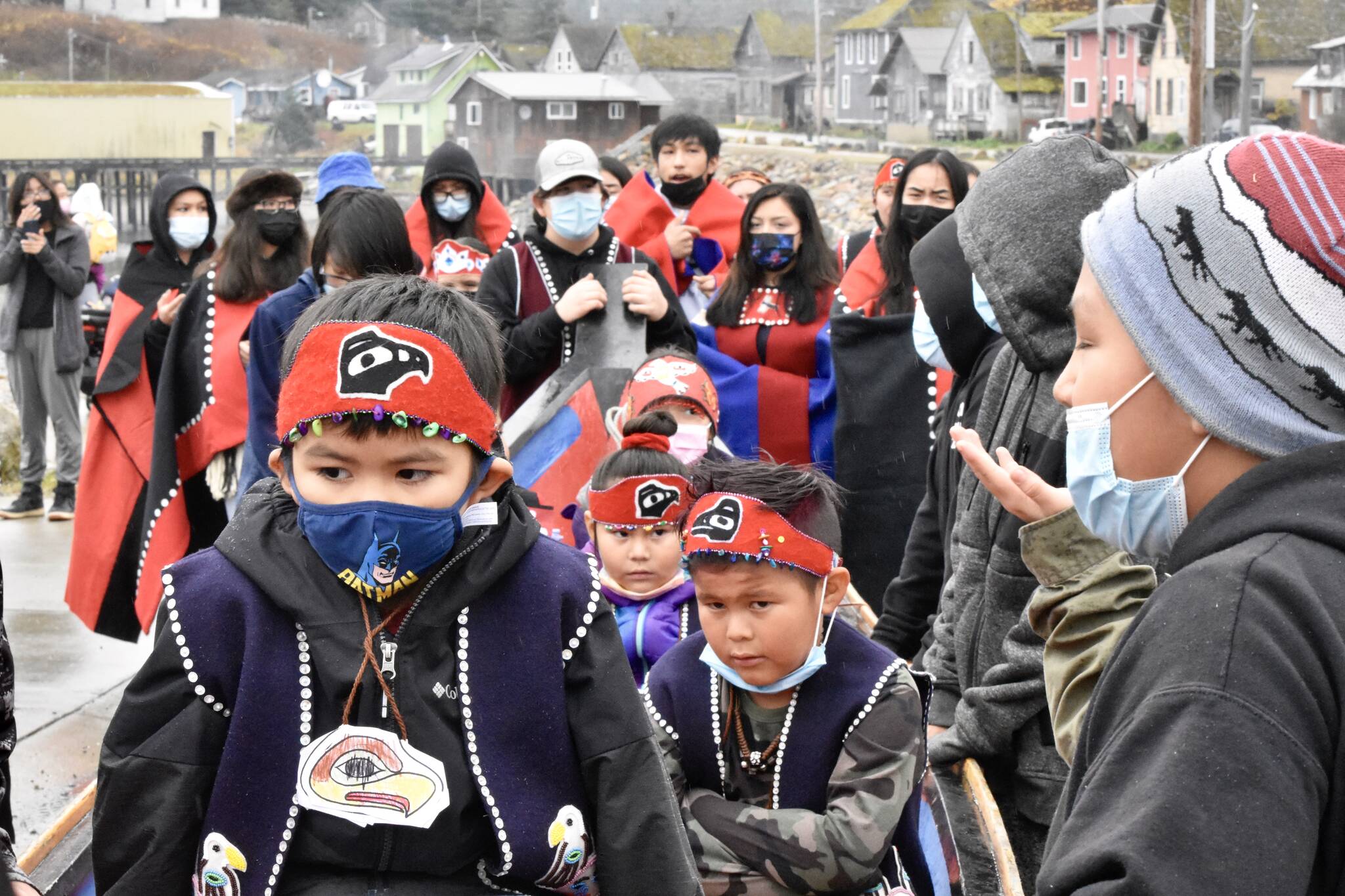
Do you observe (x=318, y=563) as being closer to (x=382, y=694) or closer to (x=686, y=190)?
(x=382, y=694)

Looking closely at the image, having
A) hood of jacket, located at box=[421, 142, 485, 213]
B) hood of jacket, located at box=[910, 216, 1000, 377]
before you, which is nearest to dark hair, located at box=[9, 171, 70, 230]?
hood of jacket, located at box=[421, 142, 485, 213]

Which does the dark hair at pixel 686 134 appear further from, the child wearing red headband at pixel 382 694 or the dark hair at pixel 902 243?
the child wearing red headband at pixel 382 694

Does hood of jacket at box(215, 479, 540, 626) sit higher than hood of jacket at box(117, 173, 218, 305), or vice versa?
hood of jacket at box(117, 173, 218, 305)

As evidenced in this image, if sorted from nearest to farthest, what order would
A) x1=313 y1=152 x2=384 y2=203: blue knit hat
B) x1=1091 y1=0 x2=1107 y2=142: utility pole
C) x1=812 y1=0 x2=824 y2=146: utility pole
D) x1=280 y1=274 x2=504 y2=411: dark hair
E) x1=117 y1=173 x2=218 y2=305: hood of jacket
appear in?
1. x1=280 y1=274 x2=504 y2=411: dark hair
2. x1=313 y1=152 x2=384 y2=203: blue knit hat
3. x1=117 y1=173 x2=218 y2=305: hood of jacket
4. x1=1091 y1=0 x2=1107 y2=142: utility pole
5. x1=812 y1=0 x2=824 y2=146: utility pole

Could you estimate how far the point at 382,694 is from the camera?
204 cm

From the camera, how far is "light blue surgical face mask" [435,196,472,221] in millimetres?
7051

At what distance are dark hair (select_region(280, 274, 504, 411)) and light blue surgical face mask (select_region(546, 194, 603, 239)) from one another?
10.5ft

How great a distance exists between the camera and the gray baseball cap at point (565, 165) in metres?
5.43

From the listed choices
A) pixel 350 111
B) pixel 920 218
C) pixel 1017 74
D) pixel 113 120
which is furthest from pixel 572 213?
pixel 1017 74

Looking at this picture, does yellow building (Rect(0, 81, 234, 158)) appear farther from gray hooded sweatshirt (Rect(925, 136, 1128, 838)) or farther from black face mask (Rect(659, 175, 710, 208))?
gray hooded sweatshirt (Rect(925, 136, 1128, 838))

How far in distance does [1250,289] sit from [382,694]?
123 centimetres

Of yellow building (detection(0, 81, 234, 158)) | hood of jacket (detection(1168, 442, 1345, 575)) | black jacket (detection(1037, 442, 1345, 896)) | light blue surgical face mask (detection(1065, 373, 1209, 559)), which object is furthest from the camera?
yellow building (detection(0, 81, 234, 158))

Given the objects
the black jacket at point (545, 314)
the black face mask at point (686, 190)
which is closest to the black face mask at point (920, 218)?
the black jacket at point (545, 314)

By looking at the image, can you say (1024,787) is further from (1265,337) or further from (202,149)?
(202,149)
